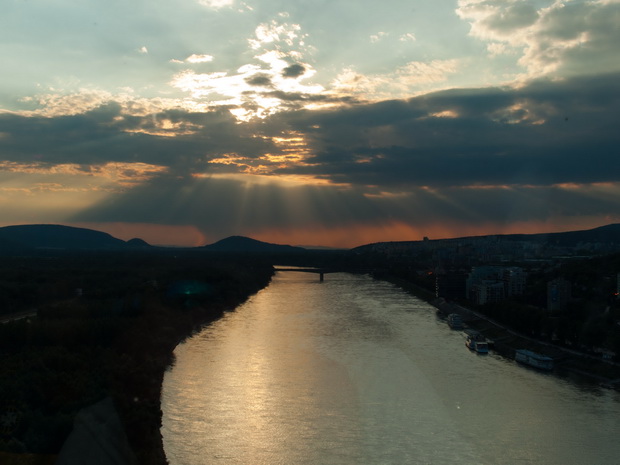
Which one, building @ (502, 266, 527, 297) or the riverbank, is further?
building @ (502, 266, 527, 297)

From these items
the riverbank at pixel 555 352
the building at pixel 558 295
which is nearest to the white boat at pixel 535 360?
the riverbank at pixel 555 352

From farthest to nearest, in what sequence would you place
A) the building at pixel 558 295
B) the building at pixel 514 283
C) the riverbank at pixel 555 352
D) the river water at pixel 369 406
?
the building at pixel 514 283, the building at pixel 558 295, the riverbank at pixel 555 352, the river water at pixel 369 406

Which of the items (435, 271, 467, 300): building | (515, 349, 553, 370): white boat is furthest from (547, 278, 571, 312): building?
(435, 271, 467, 300): building

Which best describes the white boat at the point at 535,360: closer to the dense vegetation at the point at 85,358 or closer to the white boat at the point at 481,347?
the white boat at the point at 481,347

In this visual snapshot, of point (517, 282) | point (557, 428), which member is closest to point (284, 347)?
point (557, 428)

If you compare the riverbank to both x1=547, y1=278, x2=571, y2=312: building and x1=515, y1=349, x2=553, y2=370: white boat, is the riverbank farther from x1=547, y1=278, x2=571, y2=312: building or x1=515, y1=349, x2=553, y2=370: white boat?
x1=547, y1=278, x2=571, y2=312: building

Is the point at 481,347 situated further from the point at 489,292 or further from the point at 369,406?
the point at 489,292

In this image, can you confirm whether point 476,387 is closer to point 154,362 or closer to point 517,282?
point 154,362

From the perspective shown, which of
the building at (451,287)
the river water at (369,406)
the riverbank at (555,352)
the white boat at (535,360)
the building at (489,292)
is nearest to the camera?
the river water at (369,406)
